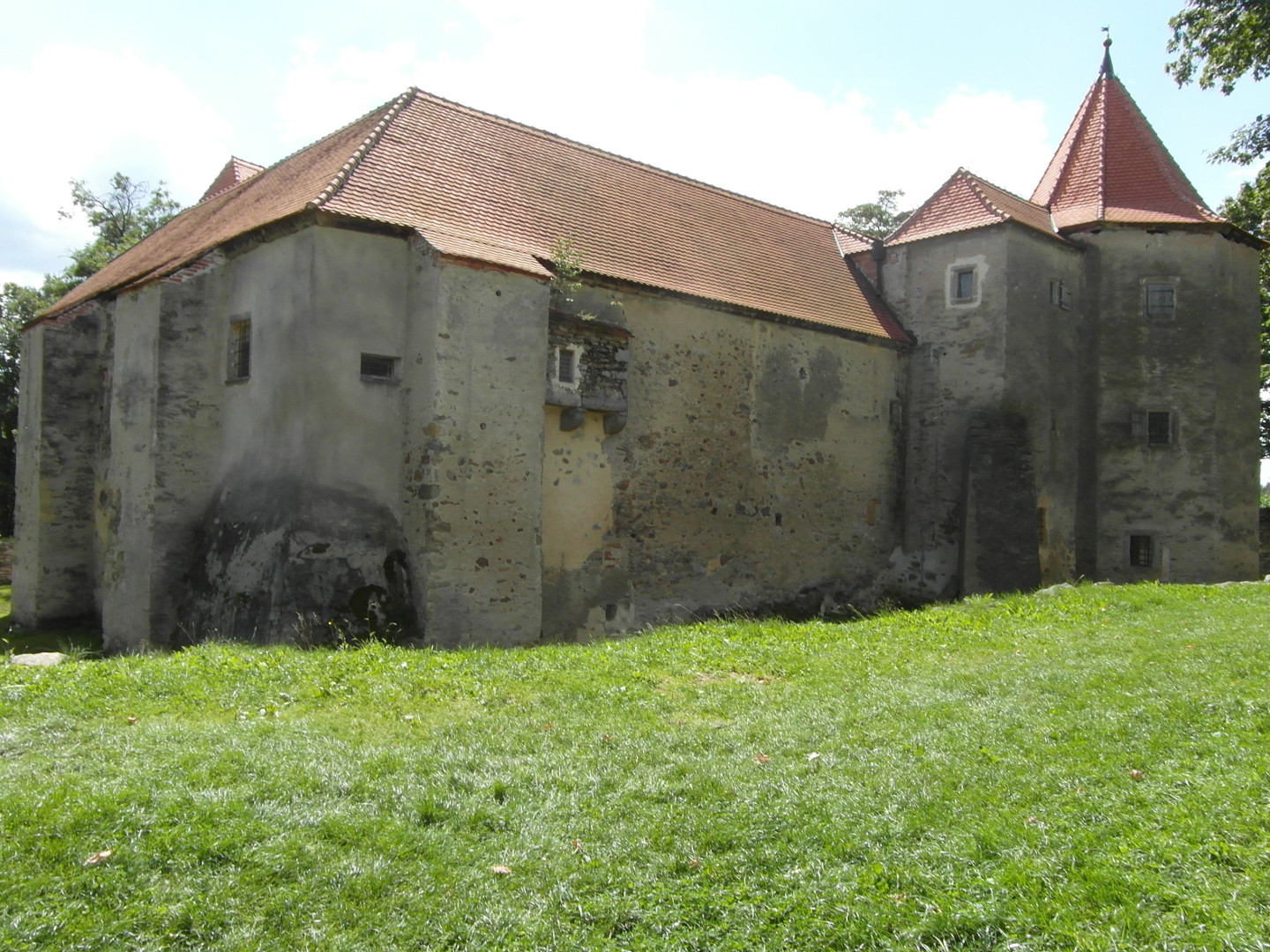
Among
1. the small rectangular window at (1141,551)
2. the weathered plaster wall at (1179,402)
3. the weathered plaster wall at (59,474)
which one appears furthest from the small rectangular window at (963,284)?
the weathered plaster wall at (59,474)

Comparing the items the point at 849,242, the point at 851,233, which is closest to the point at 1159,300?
the point at 849,242

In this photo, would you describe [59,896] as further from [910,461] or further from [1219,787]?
[910,461]

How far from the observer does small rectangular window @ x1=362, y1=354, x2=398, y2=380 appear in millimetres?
12297

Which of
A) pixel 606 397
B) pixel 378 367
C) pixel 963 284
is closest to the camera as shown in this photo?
pixel 378 367

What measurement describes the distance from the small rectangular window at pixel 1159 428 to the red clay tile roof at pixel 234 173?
65.0 ft

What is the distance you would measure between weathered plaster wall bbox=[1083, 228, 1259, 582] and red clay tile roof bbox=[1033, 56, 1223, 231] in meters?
0.59

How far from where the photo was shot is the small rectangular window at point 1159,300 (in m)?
19.0

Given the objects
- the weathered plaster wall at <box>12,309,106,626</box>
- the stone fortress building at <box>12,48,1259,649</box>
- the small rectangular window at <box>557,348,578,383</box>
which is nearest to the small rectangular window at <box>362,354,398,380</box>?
the stone fortress building at <box>12,48,1259,649</box>

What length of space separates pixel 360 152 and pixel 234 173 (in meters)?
9.87

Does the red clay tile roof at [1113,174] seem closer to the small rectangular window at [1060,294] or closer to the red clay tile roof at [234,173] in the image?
the small rectangular window at [1060,294]

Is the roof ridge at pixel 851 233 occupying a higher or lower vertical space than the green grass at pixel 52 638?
higher

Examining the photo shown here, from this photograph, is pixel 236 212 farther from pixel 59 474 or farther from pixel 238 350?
pixel 59 474

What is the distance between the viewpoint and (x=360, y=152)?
13.5 metres

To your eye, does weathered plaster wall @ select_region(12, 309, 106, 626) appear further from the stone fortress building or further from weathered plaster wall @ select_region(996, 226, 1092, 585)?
weathered plaster wall @ select_region(996, 226, 1092, 585)
